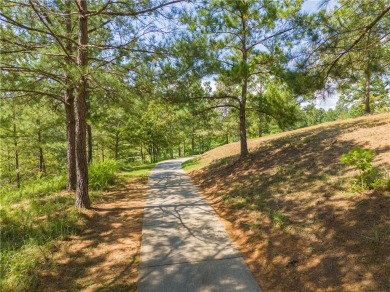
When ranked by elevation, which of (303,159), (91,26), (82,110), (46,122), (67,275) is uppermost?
(91,26)

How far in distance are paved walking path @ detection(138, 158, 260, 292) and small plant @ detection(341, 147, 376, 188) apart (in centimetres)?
268

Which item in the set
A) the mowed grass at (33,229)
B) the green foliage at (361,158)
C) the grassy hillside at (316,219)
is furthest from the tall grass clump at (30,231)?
the green foliage at (361,158)

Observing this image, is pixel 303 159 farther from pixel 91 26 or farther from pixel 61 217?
pixel 91 26

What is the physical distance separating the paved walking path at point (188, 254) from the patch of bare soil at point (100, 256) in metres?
0.22

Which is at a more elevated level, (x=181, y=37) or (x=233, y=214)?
(x=181, y=37)

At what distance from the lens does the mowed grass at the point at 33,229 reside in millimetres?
3385

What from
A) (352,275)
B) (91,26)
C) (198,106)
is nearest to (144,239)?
(352,275)

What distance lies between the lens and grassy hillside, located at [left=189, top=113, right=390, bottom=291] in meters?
2.98

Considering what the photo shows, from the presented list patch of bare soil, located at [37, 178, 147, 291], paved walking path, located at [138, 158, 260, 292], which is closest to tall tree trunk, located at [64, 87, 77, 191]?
patch of bare soil, located at [37, 178, 147, 291]

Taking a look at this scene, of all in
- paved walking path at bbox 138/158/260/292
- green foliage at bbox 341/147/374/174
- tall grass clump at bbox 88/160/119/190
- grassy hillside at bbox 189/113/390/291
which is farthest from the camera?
tall grass clump at bbox 88/160/119/190

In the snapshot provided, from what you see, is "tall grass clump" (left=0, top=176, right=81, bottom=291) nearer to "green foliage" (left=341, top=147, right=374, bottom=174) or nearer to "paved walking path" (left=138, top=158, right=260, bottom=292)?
"paved walking path" (left=138, top=158, right=260, bottom=292)

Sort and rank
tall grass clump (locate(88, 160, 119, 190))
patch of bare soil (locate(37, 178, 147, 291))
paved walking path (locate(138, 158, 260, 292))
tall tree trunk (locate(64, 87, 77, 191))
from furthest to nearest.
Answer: tall grass clump (locate(88, 160, 119, 190)), tall tree trunk (locate(64, 87, 77, 191)), patch of bare soil (locate(37, 178, 147, 291)), paved walking path (locate(138, 158, 260, 292))

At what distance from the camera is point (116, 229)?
5137 mm

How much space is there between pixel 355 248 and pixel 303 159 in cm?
428
